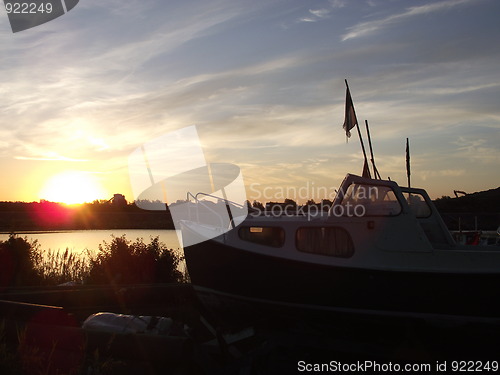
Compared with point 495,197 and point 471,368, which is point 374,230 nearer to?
point 471,368

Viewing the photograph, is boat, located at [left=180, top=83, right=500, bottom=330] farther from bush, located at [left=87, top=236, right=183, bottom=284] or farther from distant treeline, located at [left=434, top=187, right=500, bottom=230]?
distant treeline, located at [left=434, top=187, right=500, bottom=230]

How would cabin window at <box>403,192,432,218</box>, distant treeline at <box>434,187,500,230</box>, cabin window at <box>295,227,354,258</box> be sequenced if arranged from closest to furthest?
cabin window at <box>295,227,354,258</box> → cabin window at <box>403,192,432,218</box> → distant treeline at <box>434,187,500,230</box>

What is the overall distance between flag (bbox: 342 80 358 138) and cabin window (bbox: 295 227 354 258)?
3.87 metres

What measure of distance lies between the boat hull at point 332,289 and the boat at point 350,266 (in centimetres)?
2

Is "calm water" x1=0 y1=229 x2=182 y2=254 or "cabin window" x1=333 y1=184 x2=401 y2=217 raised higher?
"cabin window" x1=333 y1=184 x2=401 y2=217

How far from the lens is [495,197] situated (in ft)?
293

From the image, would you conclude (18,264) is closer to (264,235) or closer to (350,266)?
(264,235)

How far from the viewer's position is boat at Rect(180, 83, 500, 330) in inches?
360

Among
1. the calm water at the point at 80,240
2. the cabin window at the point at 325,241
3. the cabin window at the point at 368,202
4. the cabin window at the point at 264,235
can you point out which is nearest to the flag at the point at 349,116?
the cabin window at the point at 368,202

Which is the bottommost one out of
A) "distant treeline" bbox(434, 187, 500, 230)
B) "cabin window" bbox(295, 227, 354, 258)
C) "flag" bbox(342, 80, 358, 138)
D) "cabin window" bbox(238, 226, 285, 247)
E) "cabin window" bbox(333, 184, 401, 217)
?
"distant treeline" bbox(434, 187, 500, 230)

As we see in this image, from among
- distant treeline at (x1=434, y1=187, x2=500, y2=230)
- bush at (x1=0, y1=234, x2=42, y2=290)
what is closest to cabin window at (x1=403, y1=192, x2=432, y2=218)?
bush at (x1=0, y1=234, x2=42, y2=290)

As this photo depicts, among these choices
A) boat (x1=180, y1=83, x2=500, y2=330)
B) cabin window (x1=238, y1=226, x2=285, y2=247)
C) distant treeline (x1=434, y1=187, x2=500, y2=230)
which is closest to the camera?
boat (x1=180, y1=83, x2=500, y2=330)

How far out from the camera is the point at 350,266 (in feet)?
31.0

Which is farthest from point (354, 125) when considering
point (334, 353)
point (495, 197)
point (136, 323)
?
point (495, 197)
